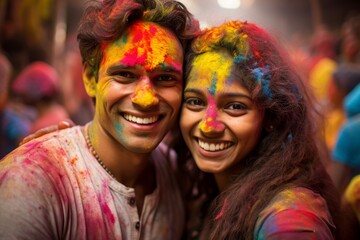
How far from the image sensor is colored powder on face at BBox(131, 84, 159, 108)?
6.35ft

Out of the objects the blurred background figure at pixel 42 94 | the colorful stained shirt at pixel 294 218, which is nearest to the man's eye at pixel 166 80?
the colorful stained shirt at pixel 294 218

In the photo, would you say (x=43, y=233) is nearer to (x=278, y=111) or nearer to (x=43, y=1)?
(x=278, y=111)

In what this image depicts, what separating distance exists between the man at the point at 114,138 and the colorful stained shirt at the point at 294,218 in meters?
0.71

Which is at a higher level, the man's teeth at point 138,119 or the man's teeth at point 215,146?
the man's teeth at point 138,119

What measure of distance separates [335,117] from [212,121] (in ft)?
9.73

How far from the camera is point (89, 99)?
473 cm

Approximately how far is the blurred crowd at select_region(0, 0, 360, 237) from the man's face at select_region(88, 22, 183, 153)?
1.06 metres

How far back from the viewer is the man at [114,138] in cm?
179

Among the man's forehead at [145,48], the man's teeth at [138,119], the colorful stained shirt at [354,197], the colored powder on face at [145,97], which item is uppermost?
the man's forehead at [145,48]

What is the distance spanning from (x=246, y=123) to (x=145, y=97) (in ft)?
1.83

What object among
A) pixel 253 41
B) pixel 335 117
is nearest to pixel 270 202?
pixel 253 41

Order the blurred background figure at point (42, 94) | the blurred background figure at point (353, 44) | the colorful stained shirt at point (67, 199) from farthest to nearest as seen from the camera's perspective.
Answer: the blurred background figure at point (353, 44) < the blurred background figure at point (42, 94) < the colorful stained shirt at point (67, 199)

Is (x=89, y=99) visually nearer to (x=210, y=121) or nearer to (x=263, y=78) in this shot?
(x=210, y=121)

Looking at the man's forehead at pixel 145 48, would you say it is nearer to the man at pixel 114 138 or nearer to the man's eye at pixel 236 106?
the man at pixel 114 138
